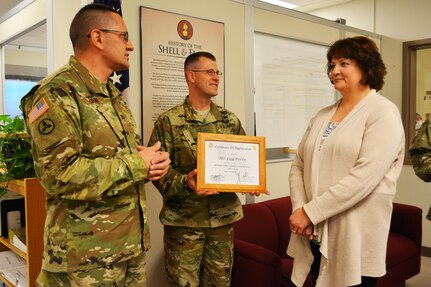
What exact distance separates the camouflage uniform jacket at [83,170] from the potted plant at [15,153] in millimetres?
674

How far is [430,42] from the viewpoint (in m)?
3.96

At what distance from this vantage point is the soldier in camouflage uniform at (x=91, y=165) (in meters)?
1.26

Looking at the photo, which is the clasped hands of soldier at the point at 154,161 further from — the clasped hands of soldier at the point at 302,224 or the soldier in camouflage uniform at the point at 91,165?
the clasped hands of soldier at the point at 302,224

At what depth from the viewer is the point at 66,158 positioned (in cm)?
125

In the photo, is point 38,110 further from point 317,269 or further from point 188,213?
point 317,269

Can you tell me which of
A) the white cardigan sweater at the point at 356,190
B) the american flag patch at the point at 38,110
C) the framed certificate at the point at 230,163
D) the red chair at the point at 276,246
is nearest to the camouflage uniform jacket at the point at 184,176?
the framed certificate at the point at 230,163

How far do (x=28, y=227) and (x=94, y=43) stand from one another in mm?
971

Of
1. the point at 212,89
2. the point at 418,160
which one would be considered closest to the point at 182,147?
the point at 212,89

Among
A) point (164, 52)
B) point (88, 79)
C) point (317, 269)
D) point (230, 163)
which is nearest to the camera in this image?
point (88, 79)

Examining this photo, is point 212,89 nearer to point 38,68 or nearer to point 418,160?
point 418,160

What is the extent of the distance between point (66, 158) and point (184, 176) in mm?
696

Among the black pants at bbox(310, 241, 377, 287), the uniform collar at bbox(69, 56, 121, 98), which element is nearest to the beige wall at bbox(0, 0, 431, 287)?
the uniform collar at bbox(69, 56, 121, 98)

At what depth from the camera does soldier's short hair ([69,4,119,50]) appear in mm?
1447

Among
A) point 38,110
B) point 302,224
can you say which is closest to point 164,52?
point 38,110
